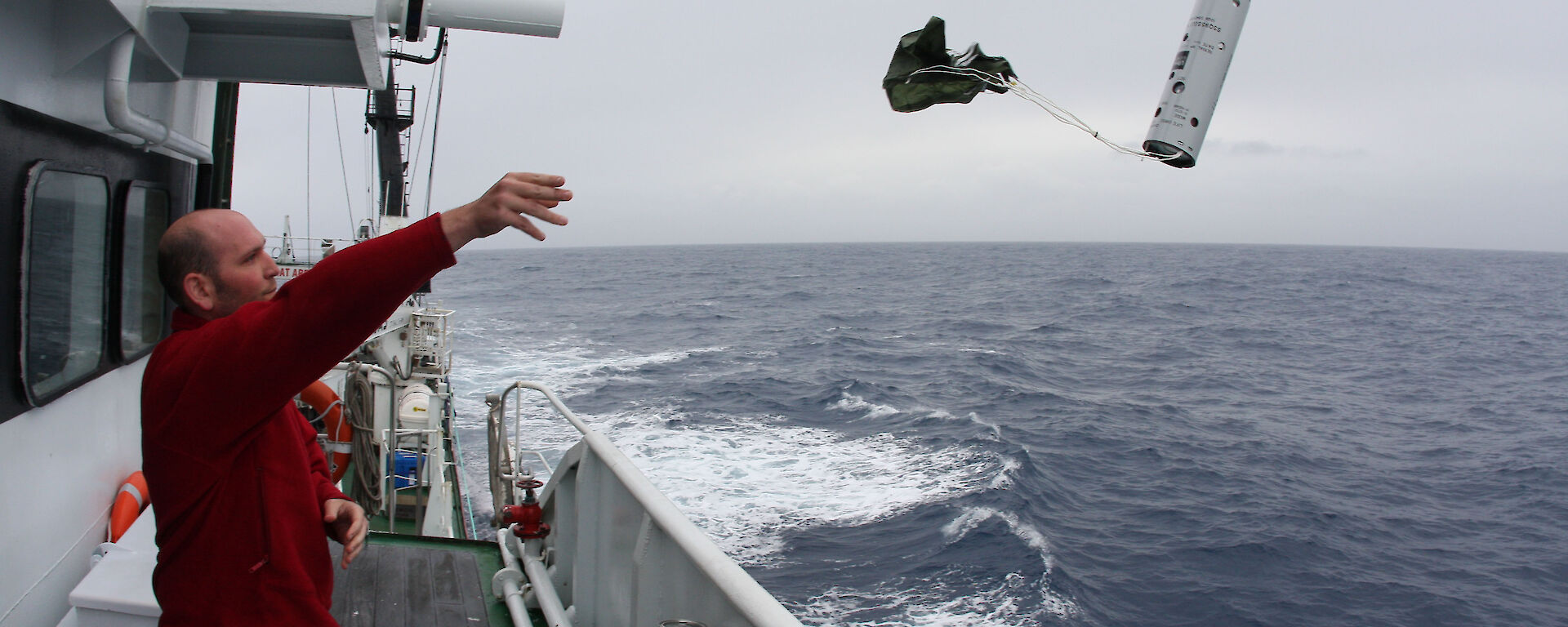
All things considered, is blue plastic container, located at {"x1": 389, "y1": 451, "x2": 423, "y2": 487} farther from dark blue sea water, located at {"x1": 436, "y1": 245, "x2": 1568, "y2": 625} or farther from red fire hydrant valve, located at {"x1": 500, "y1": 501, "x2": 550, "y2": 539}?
red fire hydrant valve, located at {"x1": 500, "y1": 501, "x2": 550, "y2": 539}

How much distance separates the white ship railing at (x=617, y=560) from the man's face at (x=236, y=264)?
0.95 metres

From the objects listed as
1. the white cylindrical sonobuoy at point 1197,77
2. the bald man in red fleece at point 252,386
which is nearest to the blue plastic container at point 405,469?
the bald man in red fleece at point 252,386

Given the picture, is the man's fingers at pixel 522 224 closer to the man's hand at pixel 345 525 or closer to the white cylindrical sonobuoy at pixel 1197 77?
the man's hand at pixel 345 525

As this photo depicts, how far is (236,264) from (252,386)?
29 cm

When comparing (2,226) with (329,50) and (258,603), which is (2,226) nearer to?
(329,50)

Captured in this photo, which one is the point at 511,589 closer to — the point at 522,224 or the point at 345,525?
the point at 345,525

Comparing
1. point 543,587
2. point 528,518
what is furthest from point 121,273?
point 543,587

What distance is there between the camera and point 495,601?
3402 millimetres

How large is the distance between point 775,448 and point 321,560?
13187mm

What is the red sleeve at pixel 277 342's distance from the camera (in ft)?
3.98

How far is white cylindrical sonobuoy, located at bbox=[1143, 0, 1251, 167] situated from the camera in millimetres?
2572

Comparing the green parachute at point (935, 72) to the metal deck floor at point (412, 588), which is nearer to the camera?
the green parachute at point (935, 72)

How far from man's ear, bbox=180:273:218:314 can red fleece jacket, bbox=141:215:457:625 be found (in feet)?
0.16

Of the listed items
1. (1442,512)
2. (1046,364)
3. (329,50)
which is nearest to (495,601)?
(329,50)
